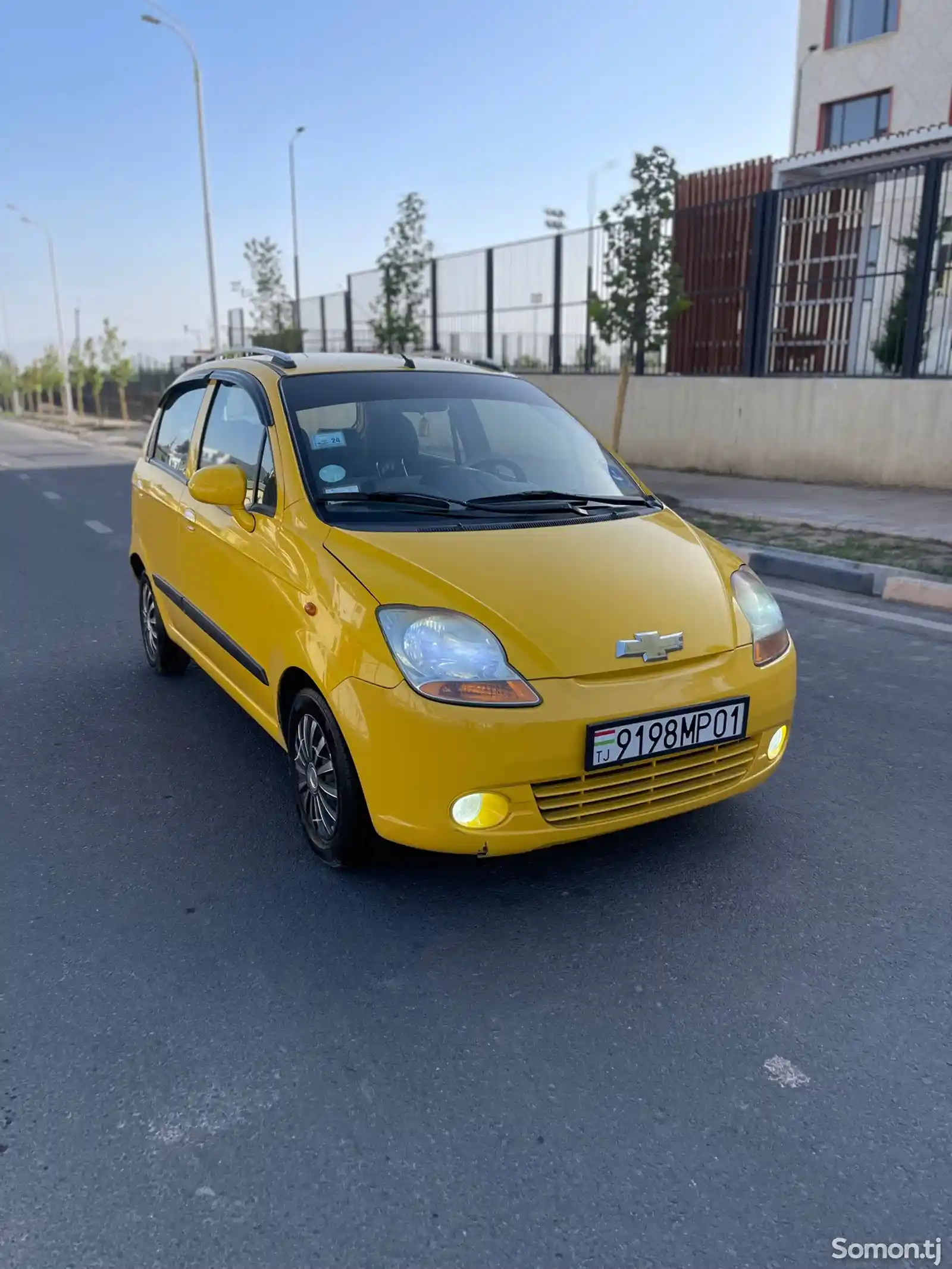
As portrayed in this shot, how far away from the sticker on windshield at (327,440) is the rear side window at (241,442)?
17 cm

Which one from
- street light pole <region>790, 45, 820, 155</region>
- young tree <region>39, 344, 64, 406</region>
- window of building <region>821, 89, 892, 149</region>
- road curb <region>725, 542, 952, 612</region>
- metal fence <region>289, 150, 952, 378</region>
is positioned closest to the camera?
road curb <region>725, 542, 952, 612</region>

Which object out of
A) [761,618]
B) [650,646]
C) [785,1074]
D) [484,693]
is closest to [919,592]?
[761,618]

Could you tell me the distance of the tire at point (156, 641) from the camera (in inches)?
210

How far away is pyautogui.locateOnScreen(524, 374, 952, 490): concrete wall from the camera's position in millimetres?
12031

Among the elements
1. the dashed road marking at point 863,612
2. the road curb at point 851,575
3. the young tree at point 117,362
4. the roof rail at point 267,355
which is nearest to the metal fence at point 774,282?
the road curb at point 851,575

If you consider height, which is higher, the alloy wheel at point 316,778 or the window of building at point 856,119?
the window of building at point 856,119

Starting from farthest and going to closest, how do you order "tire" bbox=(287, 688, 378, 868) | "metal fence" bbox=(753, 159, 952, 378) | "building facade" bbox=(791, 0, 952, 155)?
"building facade" bbox=(791, 0, 952, 155) → "metal fence" bbox=(753, 159, 952, 378) → "tire" bbox=(287, 688, 378, 868)

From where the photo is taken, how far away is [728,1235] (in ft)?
6.31

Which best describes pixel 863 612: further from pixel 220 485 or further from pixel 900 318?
pixel 900 318

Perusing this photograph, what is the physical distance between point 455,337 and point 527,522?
1907cm

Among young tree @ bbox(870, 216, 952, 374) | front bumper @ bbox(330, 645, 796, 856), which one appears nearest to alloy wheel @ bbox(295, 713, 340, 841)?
front bumper @ bbox(330, 645, 796, 856)

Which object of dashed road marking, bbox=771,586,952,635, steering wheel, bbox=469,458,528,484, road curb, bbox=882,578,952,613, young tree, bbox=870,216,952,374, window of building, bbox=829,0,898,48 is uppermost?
window of building, bbox=829,0,898,48

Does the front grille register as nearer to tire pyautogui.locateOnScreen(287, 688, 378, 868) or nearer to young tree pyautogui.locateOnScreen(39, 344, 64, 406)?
tire pyautogui.locateOnScreen(287, 688, 378, 868)

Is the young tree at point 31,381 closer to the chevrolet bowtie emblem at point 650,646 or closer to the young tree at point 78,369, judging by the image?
the young tree at point 78,369
